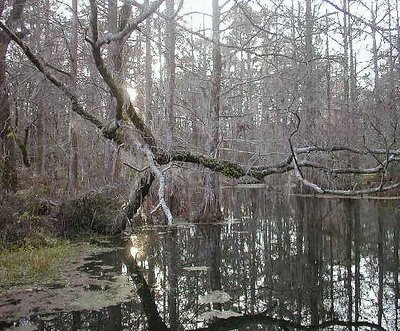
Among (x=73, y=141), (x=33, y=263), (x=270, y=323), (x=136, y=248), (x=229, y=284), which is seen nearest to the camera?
(x=270, y=323)

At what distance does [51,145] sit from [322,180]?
9.67m

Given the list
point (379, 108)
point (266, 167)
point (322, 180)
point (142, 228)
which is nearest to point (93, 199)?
point (142, 228)

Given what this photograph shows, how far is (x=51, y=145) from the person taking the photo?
1652cm

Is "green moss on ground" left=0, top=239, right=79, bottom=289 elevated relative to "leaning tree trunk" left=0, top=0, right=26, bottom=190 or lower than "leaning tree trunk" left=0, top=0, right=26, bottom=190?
lower

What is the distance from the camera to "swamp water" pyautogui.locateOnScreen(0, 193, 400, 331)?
513 centimetres

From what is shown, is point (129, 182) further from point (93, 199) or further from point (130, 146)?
point (130, 146)

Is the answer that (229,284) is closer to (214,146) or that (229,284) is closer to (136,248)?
(136,248)

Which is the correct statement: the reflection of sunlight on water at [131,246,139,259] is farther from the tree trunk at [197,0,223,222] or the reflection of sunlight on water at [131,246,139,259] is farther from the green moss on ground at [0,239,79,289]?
the tree trunk at [197,0,223,222]

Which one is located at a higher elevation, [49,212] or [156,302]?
[49,212]

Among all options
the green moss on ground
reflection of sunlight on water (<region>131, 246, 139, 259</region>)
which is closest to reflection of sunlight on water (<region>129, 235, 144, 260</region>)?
reflection of sunlight on water (<region>131, 246, 139, 259</region>)

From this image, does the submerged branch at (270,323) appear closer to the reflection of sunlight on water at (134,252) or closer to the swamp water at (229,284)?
the swamp water at (229,284)

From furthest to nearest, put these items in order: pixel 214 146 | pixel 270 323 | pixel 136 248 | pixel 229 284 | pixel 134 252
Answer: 1. pixel 214 146
2. pixel 136 248
3. pixel 134 252
4. pixel 229 284
5. pixel 270 323

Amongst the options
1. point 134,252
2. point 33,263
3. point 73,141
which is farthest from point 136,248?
point 73,141

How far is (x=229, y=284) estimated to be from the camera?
655cm
